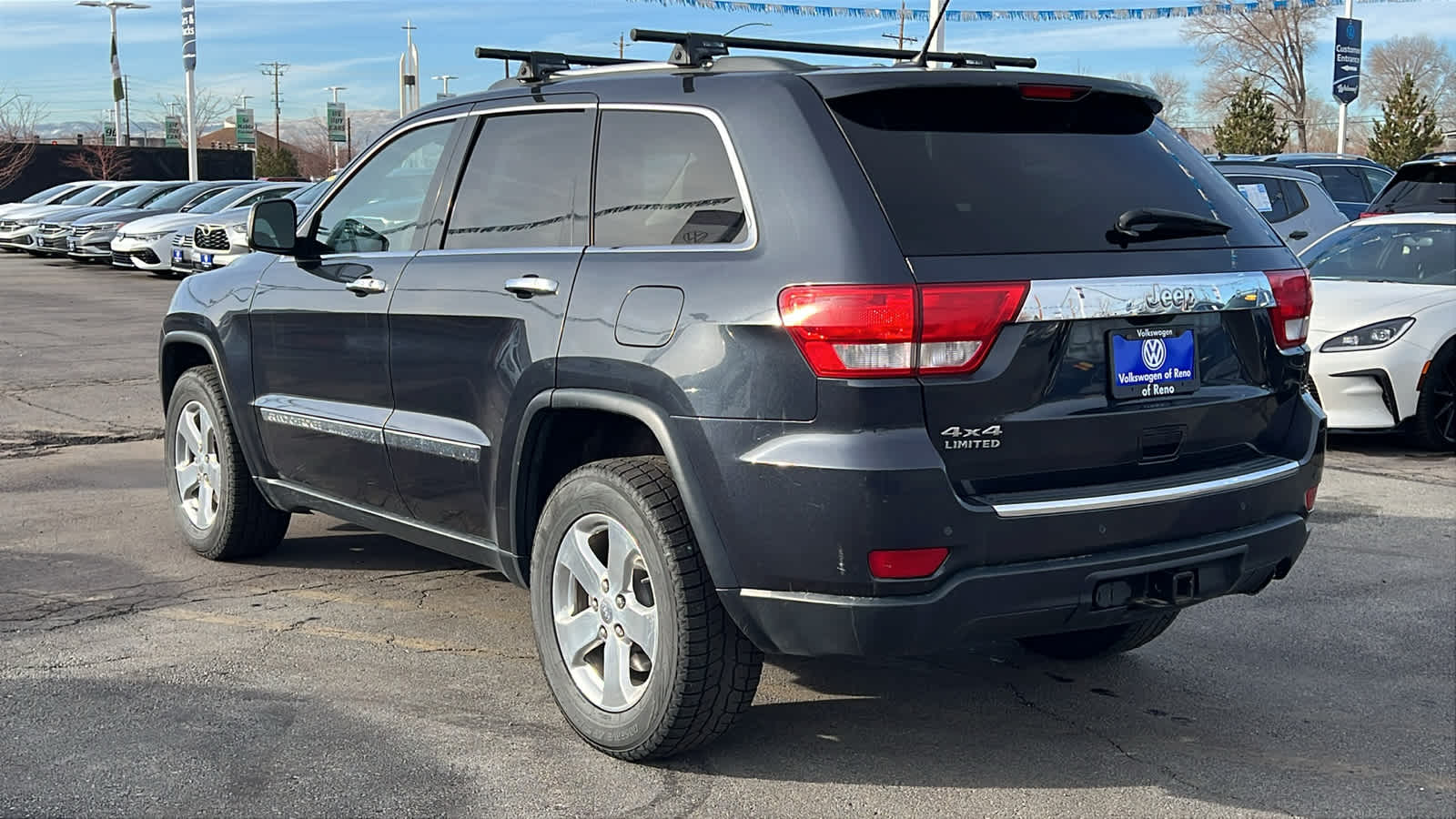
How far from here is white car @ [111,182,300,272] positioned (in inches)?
934

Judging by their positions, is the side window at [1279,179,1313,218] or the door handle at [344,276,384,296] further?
the side window at [1279,179,1313,218]

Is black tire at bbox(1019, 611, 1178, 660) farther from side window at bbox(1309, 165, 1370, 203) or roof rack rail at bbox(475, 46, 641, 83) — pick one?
side window at bbox(1309, 165, 1370, 203)

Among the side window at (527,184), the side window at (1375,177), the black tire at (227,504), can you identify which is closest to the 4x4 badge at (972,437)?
the side window at (527,184)

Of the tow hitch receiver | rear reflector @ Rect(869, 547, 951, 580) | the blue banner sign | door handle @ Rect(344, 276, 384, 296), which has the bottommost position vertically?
the tow hitch receiver

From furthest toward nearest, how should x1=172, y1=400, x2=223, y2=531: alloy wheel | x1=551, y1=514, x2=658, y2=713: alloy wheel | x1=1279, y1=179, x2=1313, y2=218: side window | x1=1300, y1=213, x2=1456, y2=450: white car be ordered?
x1=1279, y1=179, x2=1313, y2=218: side window
x1=1300, y1=213, x2=1456, y2=450: white car
x1=172, y1=400, x2=223, y2=531: alloy wheel
x1=551, y1=514, x2=658, y2=713: alloy wheel

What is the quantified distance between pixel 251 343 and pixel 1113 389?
11.2ft

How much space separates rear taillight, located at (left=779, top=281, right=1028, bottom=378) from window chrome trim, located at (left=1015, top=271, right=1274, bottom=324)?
0.14m

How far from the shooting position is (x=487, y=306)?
4.50 metres

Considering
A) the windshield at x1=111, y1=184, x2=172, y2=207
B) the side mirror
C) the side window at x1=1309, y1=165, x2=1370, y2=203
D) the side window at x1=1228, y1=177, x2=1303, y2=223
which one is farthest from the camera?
the windshield at x1=111, y1=184, x2=172, y2=207

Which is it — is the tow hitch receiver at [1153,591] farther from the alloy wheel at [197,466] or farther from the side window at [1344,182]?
the side window at [1344,182]

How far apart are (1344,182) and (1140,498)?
16.4 meters

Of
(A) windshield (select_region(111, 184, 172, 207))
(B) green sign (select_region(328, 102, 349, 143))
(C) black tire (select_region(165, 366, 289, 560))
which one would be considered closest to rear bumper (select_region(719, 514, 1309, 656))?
(C) black tire (select_region(165, 366, 289, 560))

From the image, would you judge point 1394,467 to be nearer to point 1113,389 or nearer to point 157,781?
point 1113,389

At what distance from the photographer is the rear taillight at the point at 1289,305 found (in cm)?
421
